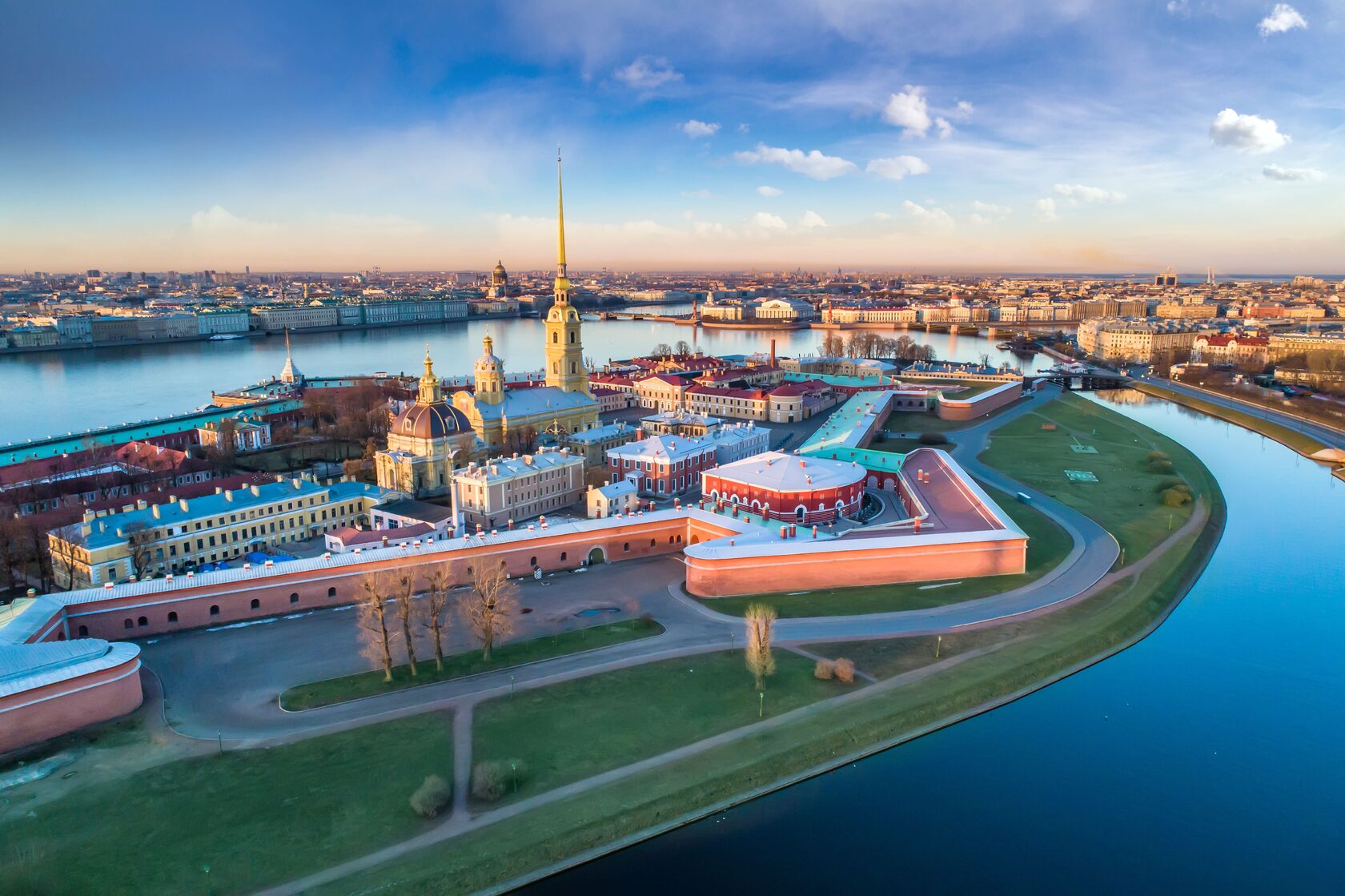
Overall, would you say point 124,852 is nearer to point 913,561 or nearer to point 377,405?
point 913,561

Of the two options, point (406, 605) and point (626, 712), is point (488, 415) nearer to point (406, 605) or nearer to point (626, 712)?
point (406, 605)

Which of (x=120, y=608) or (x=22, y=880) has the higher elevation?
(x=120, y=608)

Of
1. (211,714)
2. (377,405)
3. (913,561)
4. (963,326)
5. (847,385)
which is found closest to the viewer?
(211,714)

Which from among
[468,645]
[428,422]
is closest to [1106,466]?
[428,422]

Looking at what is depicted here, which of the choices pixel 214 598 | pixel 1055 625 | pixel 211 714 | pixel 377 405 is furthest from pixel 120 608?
pixel 377 405

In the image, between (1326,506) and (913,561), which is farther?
(1326,506)

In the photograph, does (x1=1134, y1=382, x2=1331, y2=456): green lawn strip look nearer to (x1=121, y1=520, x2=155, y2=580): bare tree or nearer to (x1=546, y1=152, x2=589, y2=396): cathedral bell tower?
(x1=546, y1=152, x2=589, y2=396): cathedral bell tower
